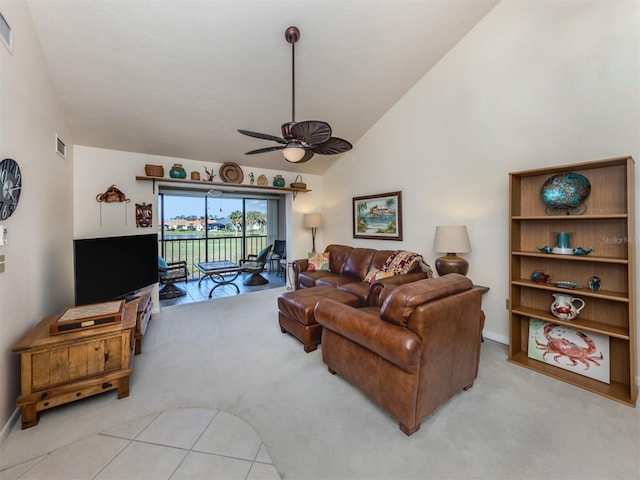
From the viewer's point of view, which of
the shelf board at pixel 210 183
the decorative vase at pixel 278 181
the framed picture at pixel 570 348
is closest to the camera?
the framed picture at pixel 570 348

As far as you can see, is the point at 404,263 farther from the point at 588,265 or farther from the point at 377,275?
the point at 588,265

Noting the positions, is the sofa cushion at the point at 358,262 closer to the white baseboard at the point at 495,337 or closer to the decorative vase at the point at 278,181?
the white baseboard at the point at 495,337

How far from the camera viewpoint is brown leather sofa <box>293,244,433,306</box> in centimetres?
322

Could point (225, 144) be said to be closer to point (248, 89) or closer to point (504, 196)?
point (248, 89)

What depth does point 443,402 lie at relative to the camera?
1.87m

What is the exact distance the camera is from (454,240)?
2.99 meters

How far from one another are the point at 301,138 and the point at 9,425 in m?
2.77

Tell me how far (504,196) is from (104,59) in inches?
168

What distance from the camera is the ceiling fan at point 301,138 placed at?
6.56 ft

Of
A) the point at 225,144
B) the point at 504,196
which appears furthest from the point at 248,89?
the point at 504,196

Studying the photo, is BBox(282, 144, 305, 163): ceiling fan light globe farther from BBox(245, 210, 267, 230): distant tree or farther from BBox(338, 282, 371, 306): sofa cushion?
BBox(245, 210, 267, 230): distant tree

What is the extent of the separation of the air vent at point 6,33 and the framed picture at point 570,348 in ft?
15.2

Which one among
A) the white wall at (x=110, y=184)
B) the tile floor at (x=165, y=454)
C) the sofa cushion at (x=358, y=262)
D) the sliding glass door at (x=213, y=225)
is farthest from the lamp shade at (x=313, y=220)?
the tile floor at (x=165, y=454)

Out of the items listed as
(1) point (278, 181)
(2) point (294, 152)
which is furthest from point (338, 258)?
(2) point (294, 152)
